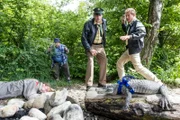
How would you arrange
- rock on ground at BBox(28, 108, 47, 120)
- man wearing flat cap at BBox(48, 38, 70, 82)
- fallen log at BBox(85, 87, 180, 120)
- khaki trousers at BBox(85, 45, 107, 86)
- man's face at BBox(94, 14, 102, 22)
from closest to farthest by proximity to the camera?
fallen log at BBox(85, 87, 180, 120) < rock on ground at BBox(28, 108, 47, 120) < man's face at BBox(94, 14, 102, 22) < khaki trousers at BBox(85, 45, 107, 86) < man wearing flat cap at BBox(48, 38, 70, 82)

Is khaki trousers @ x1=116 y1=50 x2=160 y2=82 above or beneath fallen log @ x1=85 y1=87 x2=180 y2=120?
above

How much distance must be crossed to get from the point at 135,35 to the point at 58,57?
4403mm

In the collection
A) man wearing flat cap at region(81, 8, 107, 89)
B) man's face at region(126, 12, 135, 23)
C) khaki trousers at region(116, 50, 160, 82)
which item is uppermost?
man's face at region(126, 12, 135, 23)

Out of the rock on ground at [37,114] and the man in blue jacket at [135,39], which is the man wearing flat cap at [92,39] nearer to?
the man in blue jacket at [135,39]

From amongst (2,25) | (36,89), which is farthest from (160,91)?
(2,25)

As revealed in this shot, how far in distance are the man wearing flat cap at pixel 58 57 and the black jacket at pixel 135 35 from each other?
383 cm

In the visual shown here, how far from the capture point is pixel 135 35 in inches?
191

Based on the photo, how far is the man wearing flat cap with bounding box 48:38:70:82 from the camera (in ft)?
28.1

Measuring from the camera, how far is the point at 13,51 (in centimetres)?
802

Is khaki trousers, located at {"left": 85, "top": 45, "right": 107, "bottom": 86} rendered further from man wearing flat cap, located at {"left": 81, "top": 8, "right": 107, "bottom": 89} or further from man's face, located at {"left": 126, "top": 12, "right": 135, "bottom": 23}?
man's face, located at {"left": 126, "top": 12, "right": 135, "bottom": 23}

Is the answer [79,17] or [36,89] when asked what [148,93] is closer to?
[36,89]

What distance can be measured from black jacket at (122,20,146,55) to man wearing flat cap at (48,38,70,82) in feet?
12.6

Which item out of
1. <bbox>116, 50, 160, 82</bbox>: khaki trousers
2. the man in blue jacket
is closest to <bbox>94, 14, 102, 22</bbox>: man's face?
the man in blue jacket

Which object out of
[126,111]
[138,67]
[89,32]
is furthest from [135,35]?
[126,111]
